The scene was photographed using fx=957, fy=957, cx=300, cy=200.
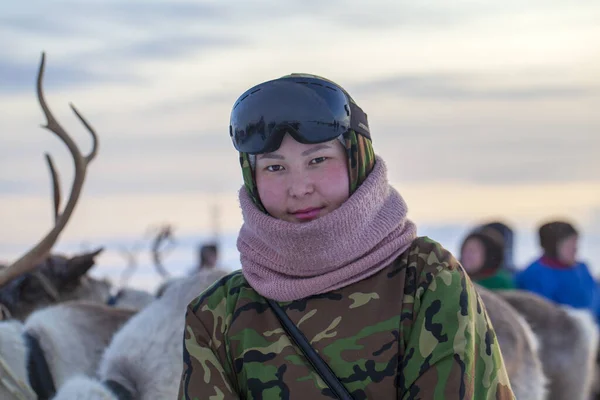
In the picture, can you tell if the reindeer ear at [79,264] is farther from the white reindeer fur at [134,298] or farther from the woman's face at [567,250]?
the woman's face at [567,250]

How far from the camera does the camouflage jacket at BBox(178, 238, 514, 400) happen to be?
202 centimetres

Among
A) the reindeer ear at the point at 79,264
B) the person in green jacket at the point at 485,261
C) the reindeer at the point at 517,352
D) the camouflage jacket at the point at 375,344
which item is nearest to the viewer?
the camouflage jacket at the point at 375,344

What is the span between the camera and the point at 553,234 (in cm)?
844

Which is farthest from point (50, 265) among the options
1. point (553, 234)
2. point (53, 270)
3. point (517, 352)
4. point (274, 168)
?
point (274, 168)

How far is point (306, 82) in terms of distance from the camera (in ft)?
7.33

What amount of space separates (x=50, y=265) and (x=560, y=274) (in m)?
4.38

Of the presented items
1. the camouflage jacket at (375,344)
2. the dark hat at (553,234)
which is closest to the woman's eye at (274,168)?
the camouflage jacket at (375,344)

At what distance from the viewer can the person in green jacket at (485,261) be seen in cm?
761

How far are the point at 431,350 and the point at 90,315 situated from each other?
3959 millimetres

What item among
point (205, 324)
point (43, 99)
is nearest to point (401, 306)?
point (205, 324)

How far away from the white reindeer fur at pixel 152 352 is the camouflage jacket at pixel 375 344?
2543 mm

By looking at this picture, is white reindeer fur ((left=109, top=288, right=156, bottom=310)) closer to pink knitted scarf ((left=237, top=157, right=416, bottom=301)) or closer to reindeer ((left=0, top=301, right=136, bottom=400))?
reindeer ((left=0, top=301, right=136, bottom=400))

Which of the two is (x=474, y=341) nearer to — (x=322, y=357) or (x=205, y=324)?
(x=322, y=357)

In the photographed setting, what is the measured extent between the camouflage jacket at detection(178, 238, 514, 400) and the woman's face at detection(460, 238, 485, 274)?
18.2ft
